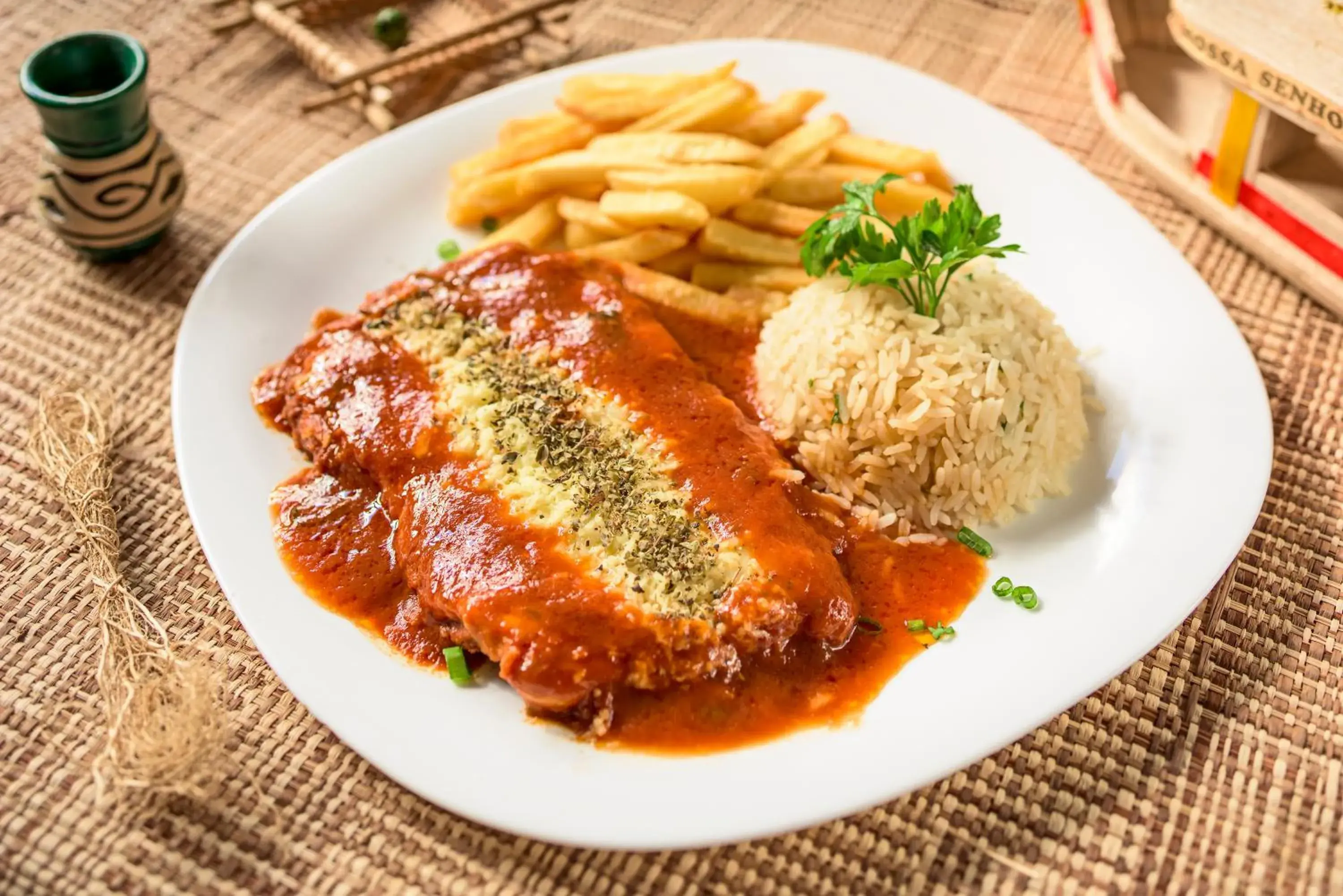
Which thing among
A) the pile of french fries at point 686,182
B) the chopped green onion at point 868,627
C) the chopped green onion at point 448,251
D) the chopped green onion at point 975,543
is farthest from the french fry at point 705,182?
the chopped green onion at point 868,627

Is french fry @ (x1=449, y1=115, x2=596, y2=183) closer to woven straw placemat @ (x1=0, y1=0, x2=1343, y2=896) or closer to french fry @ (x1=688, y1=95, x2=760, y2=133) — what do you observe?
french fry @ (x1=688, y1=95, x2=760, y2=133)

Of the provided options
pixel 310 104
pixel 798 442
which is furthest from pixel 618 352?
pixel 310 104

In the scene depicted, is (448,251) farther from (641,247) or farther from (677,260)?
(677,260)

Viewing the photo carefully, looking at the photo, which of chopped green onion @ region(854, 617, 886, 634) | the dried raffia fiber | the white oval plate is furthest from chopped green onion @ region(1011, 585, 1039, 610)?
the dried raffia fiber

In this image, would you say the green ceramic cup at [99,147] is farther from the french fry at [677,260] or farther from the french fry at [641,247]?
the french fry at [677,260]

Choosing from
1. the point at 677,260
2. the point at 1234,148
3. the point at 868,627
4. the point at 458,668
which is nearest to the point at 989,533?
the point at 868,627

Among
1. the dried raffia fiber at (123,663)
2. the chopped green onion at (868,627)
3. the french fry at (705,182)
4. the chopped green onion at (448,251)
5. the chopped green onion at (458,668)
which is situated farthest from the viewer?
the chopped green onion at (448,251)
